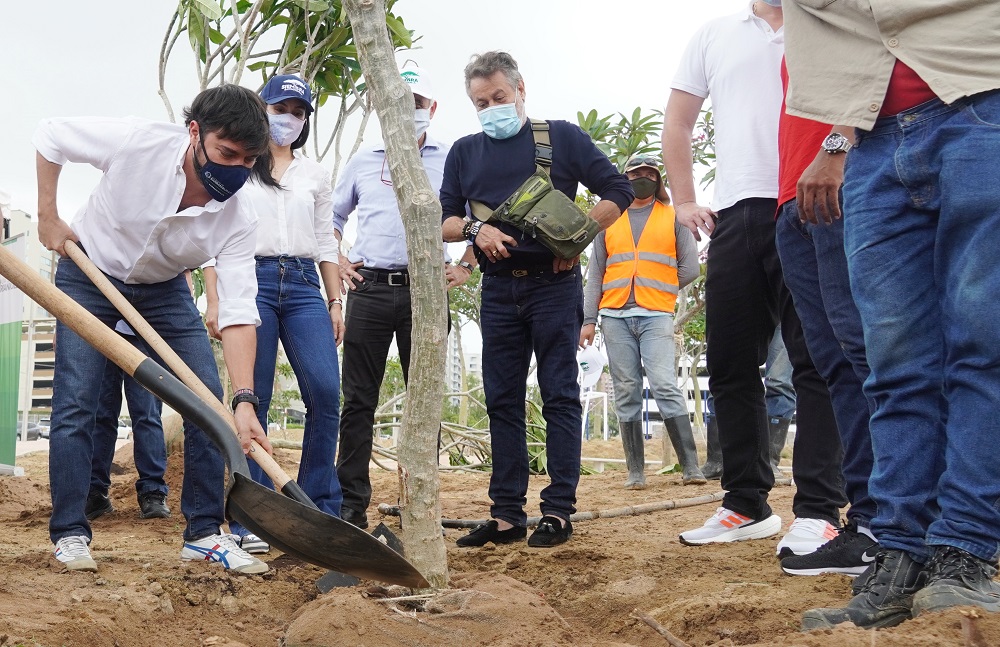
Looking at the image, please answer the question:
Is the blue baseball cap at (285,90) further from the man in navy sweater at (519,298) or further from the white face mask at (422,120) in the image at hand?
the man in navy sweater at (519,298)

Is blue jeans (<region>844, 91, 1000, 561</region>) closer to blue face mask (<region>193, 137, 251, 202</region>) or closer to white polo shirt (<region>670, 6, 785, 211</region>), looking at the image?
white polo shirt (<region>670, 6, 785, 211</region>)

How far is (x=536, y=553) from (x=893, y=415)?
1.60 metres

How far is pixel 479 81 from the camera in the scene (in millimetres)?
3678

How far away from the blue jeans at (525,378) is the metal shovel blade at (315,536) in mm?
1354

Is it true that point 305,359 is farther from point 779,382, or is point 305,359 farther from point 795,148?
point 779,382

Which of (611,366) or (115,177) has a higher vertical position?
(115,177)

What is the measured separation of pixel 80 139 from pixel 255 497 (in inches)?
61.4

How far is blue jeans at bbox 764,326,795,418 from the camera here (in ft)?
17.7

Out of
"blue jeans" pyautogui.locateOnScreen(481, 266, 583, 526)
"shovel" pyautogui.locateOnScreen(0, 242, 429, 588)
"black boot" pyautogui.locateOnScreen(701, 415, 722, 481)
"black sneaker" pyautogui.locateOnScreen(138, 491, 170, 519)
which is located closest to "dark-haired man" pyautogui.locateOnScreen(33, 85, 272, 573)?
"shovel" pyautogui.locateOnScreen(0, 242, 429, 588)

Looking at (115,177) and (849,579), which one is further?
(115,177)

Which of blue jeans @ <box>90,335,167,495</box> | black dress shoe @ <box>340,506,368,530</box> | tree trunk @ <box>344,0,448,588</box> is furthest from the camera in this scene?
blue jeans @ <box>90,335,167,495</box>

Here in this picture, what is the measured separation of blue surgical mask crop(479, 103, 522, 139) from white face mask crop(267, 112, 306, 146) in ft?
2.73

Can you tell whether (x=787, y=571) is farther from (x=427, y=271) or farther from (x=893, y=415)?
(x=427, y=271)

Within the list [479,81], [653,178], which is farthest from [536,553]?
[653,178]
